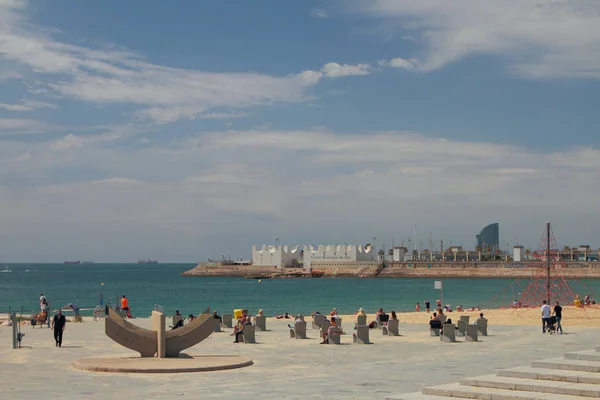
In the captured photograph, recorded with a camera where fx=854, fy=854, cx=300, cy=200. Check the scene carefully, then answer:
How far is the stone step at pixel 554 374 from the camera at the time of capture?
48.9ft

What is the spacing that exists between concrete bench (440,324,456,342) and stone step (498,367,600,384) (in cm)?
1152

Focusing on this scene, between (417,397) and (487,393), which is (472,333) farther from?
(417,397)

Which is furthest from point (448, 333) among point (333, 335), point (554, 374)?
point (554, 374)

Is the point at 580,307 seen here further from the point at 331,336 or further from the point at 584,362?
the point at 584,362

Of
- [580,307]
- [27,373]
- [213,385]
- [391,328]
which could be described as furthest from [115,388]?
[580,307]

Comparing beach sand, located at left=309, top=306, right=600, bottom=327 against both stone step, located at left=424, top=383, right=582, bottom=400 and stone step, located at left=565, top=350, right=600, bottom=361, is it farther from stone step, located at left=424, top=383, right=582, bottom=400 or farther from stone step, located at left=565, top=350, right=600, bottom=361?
stone step, located at left=424, top=383, right=582, bottom=400

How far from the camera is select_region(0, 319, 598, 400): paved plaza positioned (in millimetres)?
16359

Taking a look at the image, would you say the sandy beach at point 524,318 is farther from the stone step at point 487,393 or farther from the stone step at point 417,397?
the stone step at point 417,397

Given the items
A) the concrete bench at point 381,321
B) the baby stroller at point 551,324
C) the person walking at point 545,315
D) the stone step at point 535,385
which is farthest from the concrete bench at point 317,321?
the stone step at point 535,385

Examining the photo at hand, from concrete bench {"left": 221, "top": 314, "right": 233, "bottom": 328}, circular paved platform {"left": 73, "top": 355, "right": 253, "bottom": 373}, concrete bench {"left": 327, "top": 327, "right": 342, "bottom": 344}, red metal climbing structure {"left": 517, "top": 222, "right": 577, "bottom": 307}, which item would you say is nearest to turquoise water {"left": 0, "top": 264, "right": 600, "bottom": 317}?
red metal climbing structure {"left": 517, "top": 222, "right": 577, "bottom": 307}

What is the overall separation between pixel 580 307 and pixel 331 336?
85.8 feet

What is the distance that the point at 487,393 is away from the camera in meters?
14.5

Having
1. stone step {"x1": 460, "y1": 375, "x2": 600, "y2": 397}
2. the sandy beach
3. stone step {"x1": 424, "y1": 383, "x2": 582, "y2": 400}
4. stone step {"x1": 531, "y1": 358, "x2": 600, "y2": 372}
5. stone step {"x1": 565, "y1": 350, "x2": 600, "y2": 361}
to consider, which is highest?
stone step {"x1": 565, "y1": 350, "x2": 600, "y2": 361}

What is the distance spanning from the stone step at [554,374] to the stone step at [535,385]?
111 millimetres
